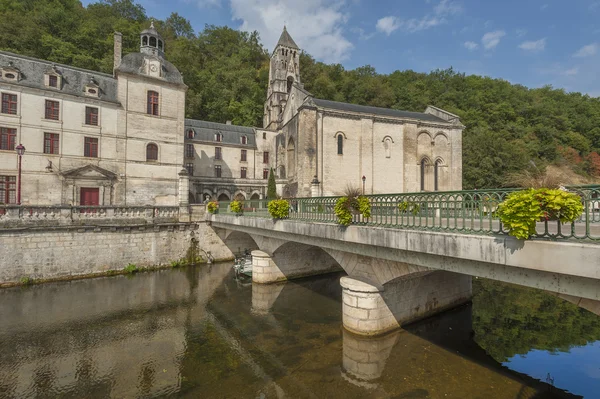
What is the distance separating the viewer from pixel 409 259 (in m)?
7.09

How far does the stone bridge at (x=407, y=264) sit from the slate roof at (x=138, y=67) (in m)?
16.1

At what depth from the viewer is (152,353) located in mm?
8695

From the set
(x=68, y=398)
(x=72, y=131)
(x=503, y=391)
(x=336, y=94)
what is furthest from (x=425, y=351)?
(x=336, y=94)

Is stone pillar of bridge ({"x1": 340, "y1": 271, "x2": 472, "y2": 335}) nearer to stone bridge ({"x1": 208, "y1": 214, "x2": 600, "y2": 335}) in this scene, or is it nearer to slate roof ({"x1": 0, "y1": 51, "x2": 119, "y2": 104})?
stone bridge ({"x1": 208, "y1": 214, "x2": 600, "y2": 335})

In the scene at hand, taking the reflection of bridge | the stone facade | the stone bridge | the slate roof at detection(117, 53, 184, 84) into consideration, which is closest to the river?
the stone bridge

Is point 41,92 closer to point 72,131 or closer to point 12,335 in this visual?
point 72,131

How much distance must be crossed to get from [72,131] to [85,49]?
25.5 meters

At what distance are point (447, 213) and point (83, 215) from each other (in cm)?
1988

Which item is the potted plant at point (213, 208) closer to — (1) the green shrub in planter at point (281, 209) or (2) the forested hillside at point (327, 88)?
(1) the green shrub in planter at point (281, 209)

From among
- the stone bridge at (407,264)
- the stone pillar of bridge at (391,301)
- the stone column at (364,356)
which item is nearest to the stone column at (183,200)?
the stone bridge at (407,264)

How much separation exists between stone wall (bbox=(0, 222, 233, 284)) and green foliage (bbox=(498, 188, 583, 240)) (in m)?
19.5

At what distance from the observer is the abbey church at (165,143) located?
20.8 meters

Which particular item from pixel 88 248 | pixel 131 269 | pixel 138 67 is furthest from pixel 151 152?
pixel 131 269

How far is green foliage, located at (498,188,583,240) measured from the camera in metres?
4.14
